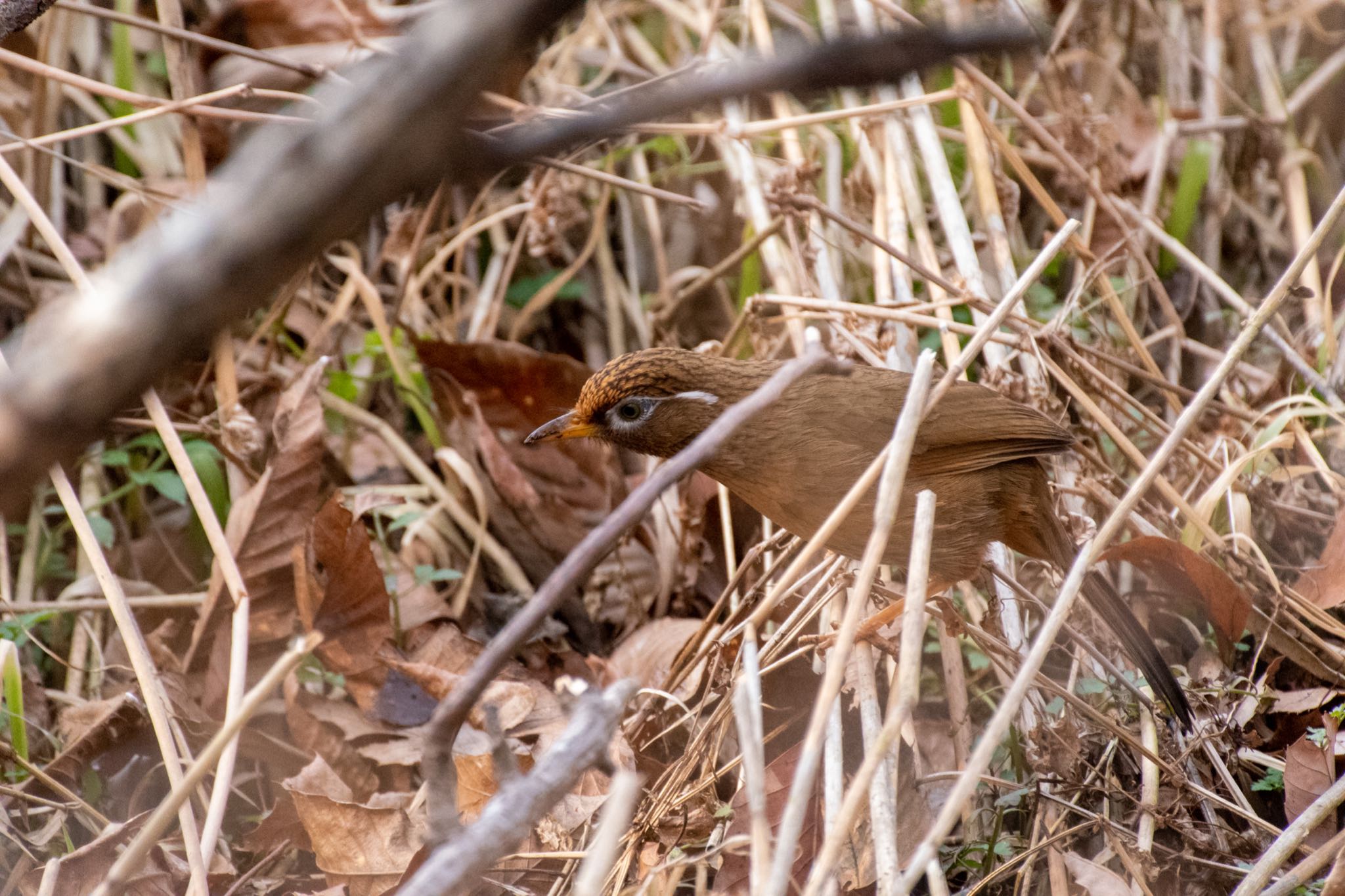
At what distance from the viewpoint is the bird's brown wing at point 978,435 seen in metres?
3.29

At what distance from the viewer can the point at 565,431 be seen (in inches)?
133

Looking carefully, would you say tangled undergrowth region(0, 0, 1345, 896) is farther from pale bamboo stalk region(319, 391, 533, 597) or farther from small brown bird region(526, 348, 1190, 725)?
small brown bird region(526, 348, 1190, 725)

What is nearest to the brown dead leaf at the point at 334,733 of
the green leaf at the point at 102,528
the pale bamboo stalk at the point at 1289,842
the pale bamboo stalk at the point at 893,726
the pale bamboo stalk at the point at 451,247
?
the green leaf at the point at 102,528

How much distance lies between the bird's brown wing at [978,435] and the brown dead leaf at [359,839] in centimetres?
165

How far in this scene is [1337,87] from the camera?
16.6ft

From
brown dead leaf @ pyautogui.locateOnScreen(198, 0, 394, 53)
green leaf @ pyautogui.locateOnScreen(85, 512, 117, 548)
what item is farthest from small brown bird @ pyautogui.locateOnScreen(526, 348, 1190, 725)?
brown dead leaf @ pyautogui.locateOnScreen(198, 0, 394, 53)

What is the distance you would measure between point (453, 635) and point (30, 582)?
138 cm

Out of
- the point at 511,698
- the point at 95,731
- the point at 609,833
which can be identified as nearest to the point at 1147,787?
the point at 511,698

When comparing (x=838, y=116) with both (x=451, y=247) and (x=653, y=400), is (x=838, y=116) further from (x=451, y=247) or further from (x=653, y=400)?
(x=451, y=247)

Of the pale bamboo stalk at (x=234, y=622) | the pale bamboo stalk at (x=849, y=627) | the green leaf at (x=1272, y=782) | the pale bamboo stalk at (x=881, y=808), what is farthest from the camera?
the green leaf at (x=1272, y=782)

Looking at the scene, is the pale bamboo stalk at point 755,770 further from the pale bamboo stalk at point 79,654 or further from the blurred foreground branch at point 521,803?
the pale bamboo stalk at point 79,654

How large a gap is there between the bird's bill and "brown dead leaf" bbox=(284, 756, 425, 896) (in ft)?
3.43

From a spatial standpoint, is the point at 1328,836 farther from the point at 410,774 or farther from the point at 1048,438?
the point at 410,774

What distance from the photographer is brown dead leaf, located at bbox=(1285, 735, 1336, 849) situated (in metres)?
2.85
